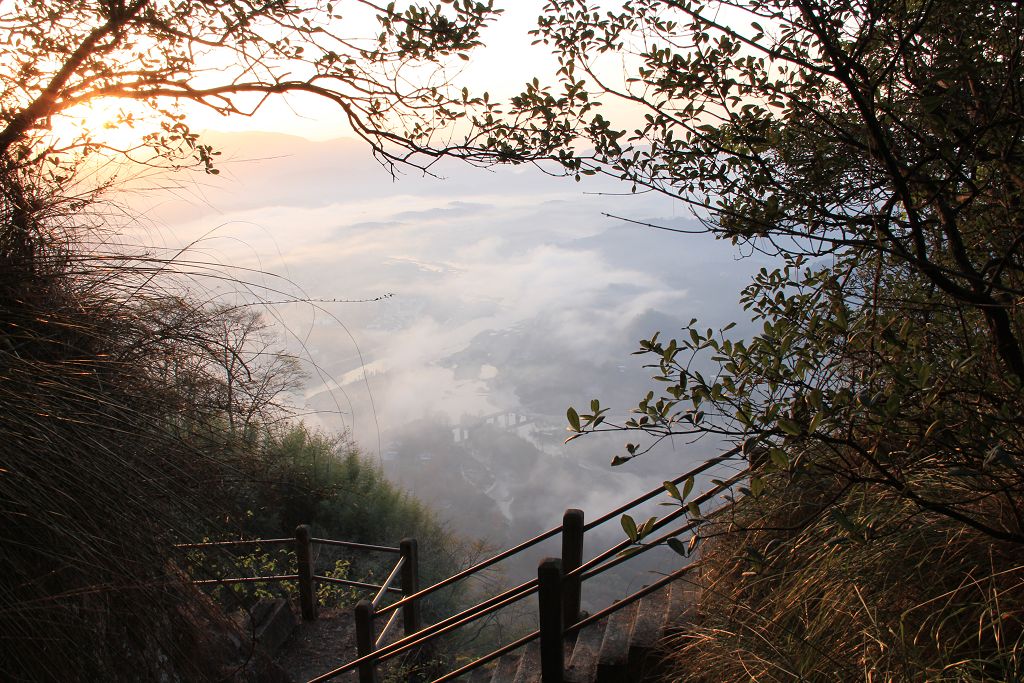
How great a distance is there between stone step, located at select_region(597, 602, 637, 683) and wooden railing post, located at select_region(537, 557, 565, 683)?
9.4 inches

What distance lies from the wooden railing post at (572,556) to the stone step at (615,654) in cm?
35

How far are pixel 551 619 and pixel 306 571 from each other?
461cm

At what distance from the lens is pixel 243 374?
2994 millimetres

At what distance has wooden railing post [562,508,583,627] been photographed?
13.7ft

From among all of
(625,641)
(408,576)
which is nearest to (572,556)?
(625,641)

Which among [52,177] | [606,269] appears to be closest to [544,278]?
[606,269]

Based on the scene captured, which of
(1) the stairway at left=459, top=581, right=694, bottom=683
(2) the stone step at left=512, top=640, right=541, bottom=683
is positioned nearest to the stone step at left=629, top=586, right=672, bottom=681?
(1) the stairway at left=459, top=581, right=694, bottom=683

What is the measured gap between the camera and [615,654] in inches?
142

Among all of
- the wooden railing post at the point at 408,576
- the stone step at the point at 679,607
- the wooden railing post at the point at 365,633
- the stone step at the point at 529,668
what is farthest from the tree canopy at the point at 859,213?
the wooden railing post at the point at 408,576

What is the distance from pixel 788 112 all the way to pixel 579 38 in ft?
2.87

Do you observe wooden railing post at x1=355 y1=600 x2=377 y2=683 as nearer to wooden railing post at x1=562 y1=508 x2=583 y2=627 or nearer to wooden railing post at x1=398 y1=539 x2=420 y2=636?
wooden railing post at x1=398 y1=539 x2=420 y2=636

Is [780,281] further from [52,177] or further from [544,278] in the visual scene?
[544,278]

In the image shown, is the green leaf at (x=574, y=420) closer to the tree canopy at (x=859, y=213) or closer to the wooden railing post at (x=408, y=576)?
the tree canopy at (x=859, y=213)

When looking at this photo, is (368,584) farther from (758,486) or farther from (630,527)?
(758,486)
